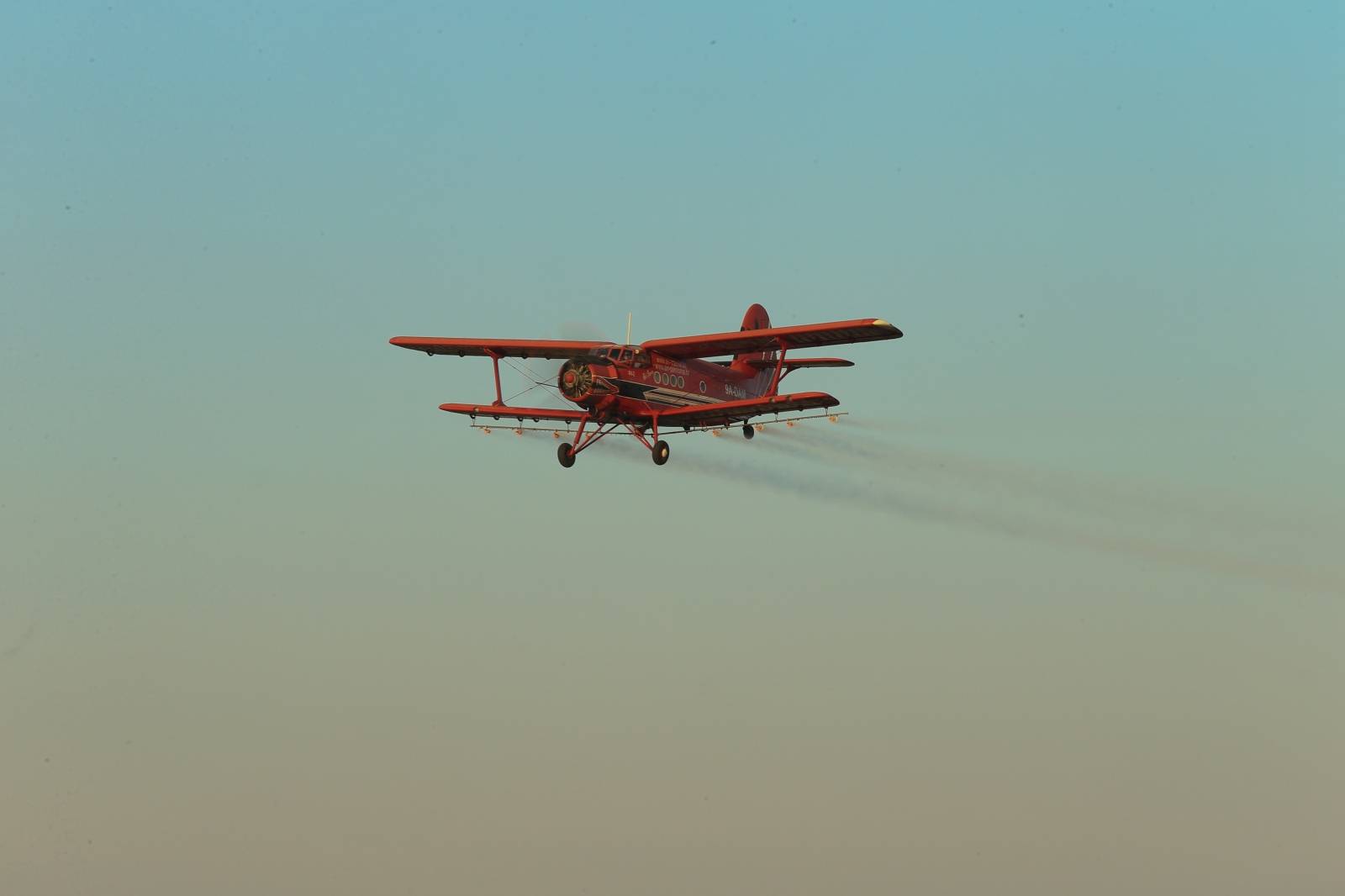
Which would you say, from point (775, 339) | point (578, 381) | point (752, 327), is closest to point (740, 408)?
point (775, 339)

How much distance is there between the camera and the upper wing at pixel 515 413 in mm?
51094

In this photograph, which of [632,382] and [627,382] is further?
[632,382]

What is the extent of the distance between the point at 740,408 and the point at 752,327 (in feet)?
29.1

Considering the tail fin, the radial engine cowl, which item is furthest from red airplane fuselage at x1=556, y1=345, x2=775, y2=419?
the tail fin

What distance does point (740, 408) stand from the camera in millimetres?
49688

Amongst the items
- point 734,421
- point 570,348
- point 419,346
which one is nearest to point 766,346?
point 734,421

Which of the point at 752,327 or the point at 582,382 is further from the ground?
the point at 752,327

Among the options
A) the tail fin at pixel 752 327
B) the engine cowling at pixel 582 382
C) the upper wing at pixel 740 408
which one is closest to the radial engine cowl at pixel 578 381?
the engine cowling at pixel 582 382

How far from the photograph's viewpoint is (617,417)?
5066 cm

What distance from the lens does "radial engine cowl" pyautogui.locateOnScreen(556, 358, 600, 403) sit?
4991 centimetres

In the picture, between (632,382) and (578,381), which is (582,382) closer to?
(578,381)

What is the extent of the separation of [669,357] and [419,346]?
830 centimetres

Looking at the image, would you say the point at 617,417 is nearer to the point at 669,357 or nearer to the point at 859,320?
the point at 669,357

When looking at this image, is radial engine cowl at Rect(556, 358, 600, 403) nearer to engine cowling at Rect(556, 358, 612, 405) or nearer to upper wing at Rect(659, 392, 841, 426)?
engine cowling at Rect(556, 358, 612, 405)
